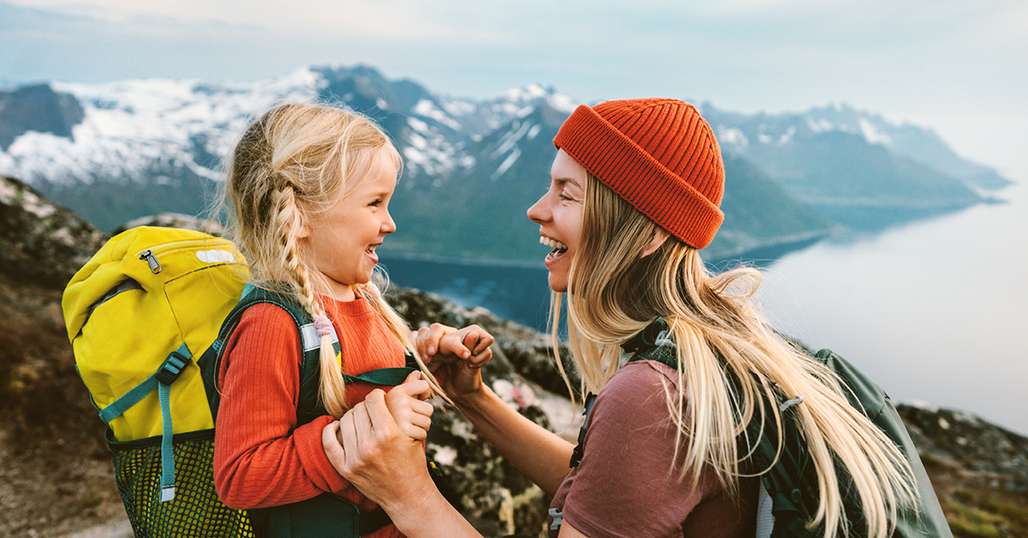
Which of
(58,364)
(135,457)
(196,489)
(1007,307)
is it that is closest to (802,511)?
(196,489)

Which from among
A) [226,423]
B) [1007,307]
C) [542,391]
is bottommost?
[542,391]

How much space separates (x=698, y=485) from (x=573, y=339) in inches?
48.4

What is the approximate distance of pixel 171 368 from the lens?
2.59 metres

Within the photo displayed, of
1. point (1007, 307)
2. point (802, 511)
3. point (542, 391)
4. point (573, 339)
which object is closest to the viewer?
point (802, 511)

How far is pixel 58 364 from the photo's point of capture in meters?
8.23

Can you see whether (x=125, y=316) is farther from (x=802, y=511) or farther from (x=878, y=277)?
(x=878, y=277)

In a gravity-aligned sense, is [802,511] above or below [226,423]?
above

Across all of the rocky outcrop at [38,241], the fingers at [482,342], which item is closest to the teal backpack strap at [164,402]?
the fingers at [482,342]

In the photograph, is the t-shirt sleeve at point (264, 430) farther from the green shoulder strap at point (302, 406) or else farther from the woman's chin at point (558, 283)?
the woman's chin at point (558, 283)

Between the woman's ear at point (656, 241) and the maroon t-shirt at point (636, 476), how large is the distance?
0.72 meters

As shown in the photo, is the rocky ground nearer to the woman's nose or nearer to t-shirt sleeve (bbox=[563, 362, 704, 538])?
the woman's nose

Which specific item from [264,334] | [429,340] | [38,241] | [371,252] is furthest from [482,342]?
[38,241]

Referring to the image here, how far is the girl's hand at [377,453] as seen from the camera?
2443 millimetres

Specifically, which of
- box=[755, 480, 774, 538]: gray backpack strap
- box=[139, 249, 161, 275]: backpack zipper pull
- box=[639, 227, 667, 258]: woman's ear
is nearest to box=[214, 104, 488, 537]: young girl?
box=[139, 249, 161, 275]: backpack zipper pull
